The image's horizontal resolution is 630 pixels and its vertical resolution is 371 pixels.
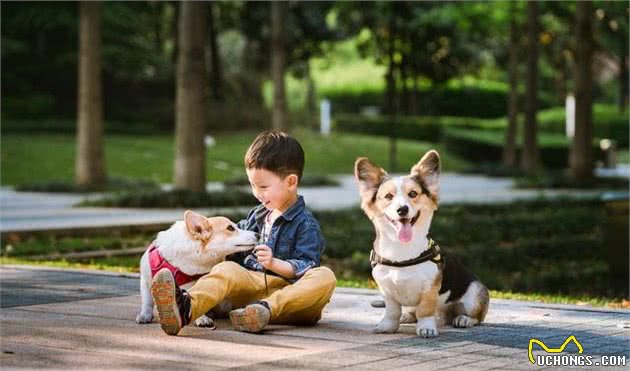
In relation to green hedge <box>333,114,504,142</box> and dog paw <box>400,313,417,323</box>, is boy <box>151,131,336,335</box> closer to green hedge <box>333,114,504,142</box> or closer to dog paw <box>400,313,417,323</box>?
dog paw <box>400,313,417,323</box>

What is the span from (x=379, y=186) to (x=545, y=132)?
46.4m

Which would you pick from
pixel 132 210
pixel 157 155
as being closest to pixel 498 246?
pixel 132 210

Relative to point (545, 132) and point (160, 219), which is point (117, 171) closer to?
point (160, 219)

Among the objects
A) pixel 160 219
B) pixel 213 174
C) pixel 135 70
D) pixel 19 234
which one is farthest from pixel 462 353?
pixel 135 70

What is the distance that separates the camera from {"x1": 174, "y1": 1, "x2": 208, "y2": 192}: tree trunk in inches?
785

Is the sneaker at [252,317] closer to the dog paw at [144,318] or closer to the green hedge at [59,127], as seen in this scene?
the dog paw at [144,318]

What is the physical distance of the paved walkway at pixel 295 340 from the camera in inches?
255

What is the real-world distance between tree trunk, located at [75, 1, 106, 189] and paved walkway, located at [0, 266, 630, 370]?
51.9ft

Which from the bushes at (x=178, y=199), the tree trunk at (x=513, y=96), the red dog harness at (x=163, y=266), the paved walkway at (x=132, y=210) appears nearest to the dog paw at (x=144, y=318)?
the red dog harness at (x=163, y=266)

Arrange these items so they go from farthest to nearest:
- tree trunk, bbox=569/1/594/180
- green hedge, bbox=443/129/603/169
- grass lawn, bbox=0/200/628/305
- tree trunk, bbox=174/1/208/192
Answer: green hedge, bbox=443/129/603/169
tree trunk, bbox=569/1/594/180
tree trunk, bbox=174/1/208/192
grass lawn, bbox=0/200/628/305

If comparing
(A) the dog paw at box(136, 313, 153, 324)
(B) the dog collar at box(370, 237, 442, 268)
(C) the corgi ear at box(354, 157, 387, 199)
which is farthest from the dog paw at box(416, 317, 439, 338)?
(A) the dog paw at box(136, 313, 153, 324)

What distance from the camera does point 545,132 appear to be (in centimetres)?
5278

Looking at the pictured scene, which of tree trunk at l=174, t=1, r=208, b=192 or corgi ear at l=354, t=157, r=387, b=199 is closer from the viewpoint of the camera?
corgi ear at l=354, t=157, r=387, b=199

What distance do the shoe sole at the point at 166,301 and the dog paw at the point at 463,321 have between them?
173 centimetres
